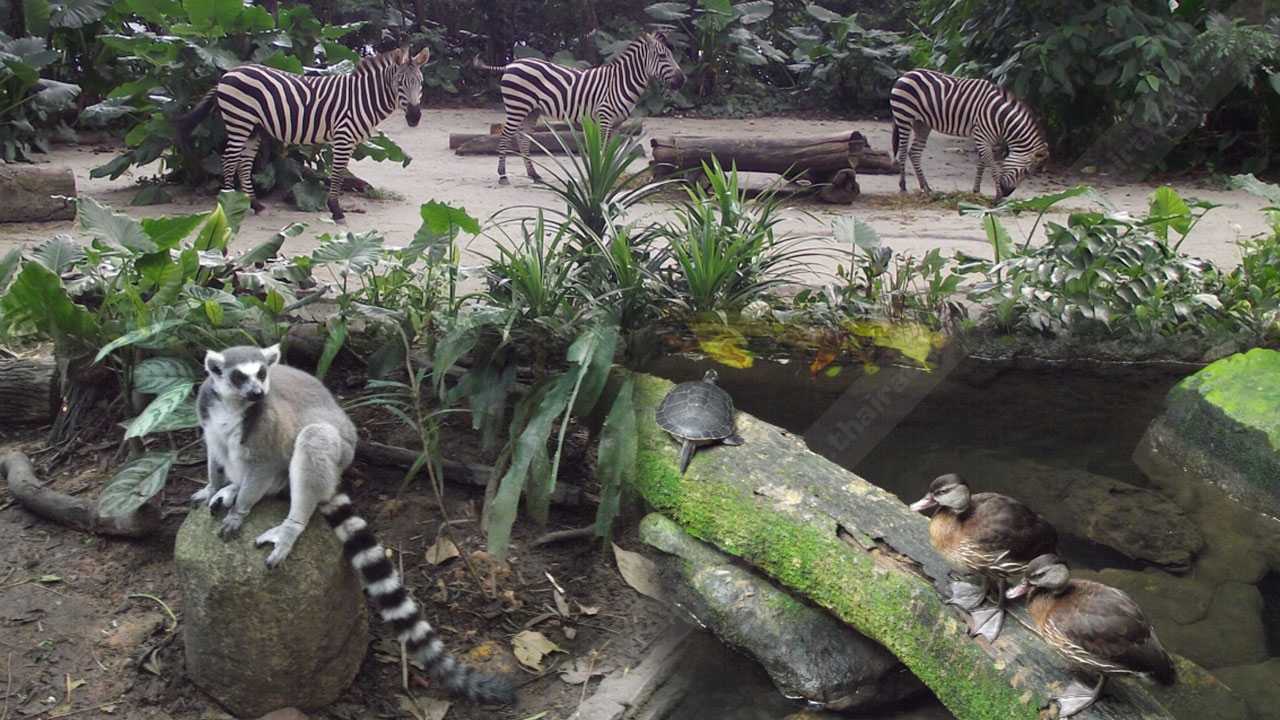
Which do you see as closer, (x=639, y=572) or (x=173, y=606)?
(x=173, y=606)

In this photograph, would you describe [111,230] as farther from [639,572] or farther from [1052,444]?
[1052,444]

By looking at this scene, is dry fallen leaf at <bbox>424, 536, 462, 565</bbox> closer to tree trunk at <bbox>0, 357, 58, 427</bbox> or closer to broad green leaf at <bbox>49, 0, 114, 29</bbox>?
tree trunk at <bbox>0, 357, 58, 427</bbox>

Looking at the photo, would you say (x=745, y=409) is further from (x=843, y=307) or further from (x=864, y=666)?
(x=864, y=666)

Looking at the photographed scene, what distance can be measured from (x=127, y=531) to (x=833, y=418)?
3.60 m

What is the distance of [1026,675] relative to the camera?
3.12m

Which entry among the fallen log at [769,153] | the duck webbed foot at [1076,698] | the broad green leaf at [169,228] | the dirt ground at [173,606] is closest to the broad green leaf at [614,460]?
the dirt ground at [173,606]

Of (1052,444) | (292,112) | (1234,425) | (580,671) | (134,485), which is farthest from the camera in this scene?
(292,112)

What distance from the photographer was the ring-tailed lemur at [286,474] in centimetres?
325

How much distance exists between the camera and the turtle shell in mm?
4160

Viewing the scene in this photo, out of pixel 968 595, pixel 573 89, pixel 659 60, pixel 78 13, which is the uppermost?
pixel 659 60

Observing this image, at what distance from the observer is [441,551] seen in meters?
4.21

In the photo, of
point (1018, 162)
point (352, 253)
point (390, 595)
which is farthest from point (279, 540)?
point (1018, 162)

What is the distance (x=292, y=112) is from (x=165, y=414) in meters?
5.65

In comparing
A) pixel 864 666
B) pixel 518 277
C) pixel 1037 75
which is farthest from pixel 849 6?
pixel 864 666
